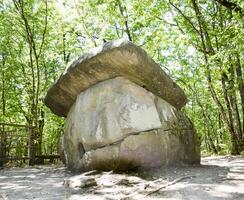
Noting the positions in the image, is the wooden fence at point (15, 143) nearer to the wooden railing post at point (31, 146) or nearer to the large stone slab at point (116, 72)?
the wooden railing post at point (31, 146)

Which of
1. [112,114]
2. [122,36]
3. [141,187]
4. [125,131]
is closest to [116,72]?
[112,114]

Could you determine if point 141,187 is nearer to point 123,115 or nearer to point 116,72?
point 123,115

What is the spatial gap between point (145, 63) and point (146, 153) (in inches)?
83.8

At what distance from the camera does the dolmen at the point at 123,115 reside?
696 cm

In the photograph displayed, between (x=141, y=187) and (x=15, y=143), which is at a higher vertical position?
(x=15, y=143)

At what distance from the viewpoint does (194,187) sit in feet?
16.2

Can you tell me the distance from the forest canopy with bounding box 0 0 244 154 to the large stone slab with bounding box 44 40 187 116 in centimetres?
220

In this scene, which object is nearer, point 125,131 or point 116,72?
point 125,131

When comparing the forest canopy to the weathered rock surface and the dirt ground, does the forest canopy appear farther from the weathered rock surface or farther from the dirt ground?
the dirt ground

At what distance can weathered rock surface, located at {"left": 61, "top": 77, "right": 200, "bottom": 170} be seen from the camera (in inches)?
272

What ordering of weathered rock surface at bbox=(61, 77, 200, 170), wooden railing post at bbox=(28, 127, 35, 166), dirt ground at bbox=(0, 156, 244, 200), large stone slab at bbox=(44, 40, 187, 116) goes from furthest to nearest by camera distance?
wooden railing post at bbox=(28, 127, 35, 166) < large stone slab at bbox=(44, 40, 187, 116) < weathered rock surface at bbox=(61, 77, 200, 170) < dirt ground at bbox=(0, 156, 244, 200)

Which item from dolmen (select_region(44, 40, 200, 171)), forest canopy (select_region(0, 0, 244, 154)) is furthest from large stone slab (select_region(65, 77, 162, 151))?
forest canopy (select_region(0, 0, 244, 154))

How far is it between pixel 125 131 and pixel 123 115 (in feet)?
1.31

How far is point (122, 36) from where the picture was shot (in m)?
17.3
